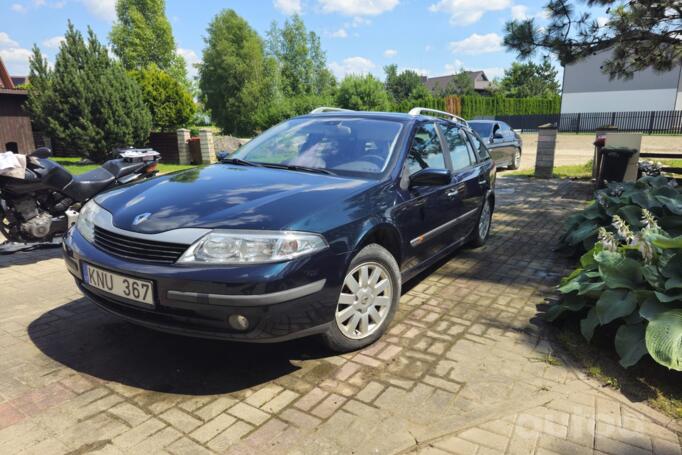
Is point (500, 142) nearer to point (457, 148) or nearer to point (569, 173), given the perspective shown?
point (569, 173)

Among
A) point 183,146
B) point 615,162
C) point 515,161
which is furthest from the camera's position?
point 183,146

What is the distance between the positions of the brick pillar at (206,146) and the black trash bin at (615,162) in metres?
11.9

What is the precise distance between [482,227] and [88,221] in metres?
4.26

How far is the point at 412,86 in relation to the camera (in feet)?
249

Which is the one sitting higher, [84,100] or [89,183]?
[84,100]

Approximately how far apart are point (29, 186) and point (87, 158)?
455 inches

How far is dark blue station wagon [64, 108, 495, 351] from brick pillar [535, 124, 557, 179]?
9226 millimetres

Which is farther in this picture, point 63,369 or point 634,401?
point 63,369

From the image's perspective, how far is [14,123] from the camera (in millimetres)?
16797

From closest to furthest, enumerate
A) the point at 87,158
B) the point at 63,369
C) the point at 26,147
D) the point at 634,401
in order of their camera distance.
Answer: the point at 634,401 → the point at 63,369 → the point at 87,158 → the point at 26,147

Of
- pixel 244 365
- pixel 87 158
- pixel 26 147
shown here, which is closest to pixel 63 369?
pixel 244 365

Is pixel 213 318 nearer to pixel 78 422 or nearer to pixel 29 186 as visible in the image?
pixel 78 422

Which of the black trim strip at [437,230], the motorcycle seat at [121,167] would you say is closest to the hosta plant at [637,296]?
the black trim strip at [437,230]

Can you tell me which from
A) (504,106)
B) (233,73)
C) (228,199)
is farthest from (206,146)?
(504,106)
